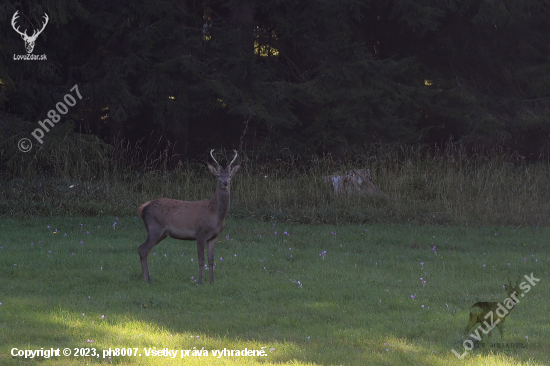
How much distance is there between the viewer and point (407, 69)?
20234mm

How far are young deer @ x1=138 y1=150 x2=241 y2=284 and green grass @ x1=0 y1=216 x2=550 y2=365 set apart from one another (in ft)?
1.80

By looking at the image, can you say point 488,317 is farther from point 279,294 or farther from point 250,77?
point 250,77

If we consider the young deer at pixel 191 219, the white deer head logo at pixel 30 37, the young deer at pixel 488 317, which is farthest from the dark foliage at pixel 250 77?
the young deer at pixel 488 317

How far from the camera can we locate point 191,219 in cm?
868

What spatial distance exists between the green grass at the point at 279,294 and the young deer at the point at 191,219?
0.55m

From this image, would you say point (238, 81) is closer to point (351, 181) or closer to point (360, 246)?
point (351, 181)

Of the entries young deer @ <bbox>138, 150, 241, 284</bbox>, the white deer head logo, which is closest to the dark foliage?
the white deer head logo

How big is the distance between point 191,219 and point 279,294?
1.57 metres

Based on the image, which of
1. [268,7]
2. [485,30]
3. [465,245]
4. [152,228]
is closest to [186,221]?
[152,228]

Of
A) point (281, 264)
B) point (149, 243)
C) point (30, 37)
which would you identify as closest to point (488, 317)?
point (281, 264)

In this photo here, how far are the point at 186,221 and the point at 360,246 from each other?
406 cm

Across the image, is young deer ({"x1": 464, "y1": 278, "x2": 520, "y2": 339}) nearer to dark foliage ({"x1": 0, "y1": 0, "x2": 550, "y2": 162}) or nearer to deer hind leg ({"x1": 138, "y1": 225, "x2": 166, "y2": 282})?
deer hind leg ({"x1": 138, "y1": 225, "x2": 166, "y2": 282})

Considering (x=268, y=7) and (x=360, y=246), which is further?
(x=268, y=7)

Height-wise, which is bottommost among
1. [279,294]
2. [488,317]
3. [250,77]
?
[279,294]
